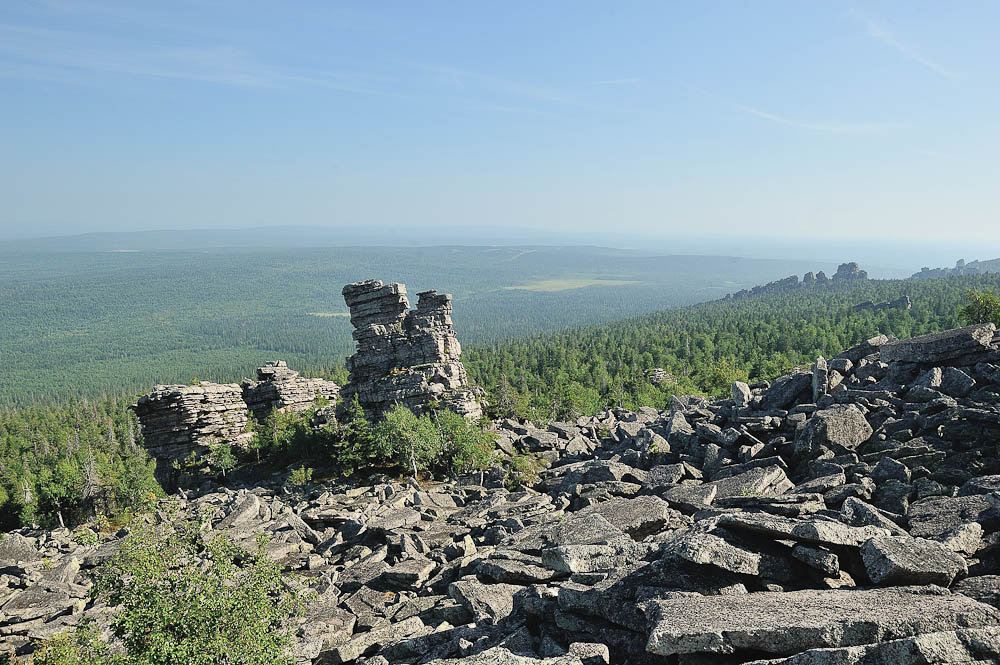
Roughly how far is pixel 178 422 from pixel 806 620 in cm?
5102

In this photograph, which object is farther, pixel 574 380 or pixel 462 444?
pixel 574 380

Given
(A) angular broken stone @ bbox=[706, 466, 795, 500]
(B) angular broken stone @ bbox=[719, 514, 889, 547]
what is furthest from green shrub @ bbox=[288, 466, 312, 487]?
(B) angular broken stone @ bbox=[719, 514, 889, 547]

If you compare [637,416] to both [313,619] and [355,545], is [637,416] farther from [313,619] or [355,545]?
[313,619]

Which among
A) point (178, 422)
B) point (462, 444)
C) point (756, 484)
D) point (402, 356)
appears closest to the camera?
point (756, 484)

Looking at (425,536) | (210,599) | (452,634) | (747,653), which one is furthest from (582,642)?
(425,536)

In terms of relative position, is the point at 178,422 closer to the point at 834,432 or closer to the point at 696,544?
the point at 834,432

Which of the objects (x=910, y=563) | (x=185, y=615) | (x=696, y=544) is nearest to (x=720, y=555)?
(x=696, y=544)

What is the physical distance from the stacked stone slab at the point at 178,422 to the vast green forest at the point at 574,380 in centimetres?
241

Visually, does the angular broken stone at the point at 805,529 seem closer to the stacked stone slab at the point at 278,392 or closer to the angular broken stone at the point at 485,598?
the angular broken stone at the point at 485,598

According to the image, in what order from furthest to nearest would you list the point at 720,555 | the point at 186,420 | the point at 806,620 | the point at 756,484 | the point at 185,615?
the point at 186,420, the point at 756,484, the point at 185,615, the point at 720,555, the point at 806,620

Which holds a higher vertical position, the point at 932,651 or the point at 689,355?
the point at 932,651

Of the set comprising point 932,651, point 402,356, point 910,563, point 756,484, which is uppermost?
point 932,651

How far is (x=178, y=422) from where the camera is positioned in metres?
49.2

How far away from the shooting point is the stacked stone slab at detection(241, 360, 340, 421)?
55.7 meters
